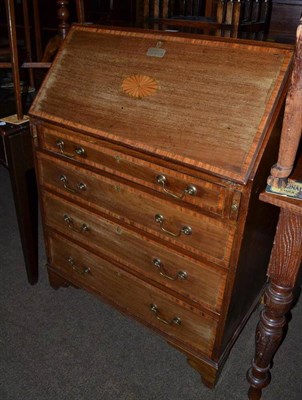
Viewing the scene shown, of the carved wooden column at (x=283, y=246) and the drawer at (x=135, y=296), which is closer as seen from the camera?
the carved wooden column at (x=283, y=246)

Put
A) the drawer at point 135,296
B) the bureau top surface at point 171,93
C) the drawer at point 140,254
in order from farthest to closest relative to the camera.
→ the drawer at point 135,296 < the drawer at point 140,254 < the bureau top surface at point 171,93

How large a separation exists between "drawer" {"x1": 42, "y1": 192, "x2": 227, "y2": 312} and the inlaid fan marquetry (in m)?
0.54

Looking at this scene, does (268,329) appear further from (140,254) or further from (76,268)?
(76,268)

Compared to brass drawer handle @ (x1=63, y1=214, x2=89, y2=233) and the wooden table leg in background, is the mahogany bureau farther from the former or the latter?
the wooden table leg in background

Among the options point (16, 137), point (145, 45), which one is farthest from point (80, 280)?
point (145, 45)

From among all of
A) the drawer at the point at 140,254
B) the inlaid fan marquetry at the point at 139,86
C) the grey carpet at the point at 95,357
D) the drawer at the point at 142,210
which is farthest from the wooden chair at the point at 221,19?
the grey carpet at the point at 95,357

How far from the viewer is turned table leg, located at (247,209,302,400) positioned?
4.03 feet

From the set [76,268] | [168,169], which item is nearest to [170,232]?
[168,169]

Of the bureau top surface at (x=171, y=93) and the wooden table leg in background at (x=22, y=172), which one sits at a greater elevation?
the bureau top surface at (x=171, y=93)

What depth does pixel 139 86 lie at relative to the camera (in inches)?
54.5

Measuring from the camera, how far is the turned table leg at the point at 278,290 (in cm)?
123

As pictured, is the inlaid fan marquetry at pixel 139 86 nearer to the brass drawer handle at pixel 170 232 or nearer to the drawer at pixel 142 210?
the drawer at pixel 142 210

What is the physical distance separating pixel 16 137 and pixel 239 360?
4.80 feet

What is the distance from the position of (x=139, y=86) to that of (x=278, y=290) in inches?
34.3
